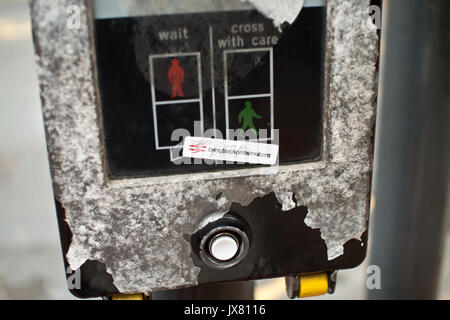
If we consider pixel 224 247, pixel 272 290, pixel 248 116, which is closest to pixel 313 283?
pixel 224 247

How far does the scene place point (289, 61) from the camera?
688 millimetres

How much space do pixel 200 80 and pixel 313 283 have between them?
14.8 inches

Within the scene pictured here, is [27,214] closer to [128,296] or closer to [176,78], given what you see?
[128,296]

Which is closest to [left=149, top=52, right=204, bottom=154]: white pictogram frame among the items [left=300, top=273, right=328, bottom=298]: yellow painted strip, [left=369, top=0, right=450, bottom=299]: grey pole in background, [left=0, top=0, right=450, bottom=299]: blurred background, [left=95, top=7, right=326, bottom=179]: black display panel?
[left=95, top=7, right=326, bottom=179]: black display panel

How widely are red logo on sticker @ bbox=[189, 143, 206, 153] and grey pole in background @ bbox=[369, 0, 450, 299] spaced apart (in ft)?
1.79

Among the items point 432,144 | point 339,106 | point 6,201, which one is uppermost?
point 339,106

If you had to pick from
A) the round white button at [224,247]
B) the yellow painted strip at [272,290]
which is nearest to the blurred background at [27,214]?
the yellow painted strip at [272,290]

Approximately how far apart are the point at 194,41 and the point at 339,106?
0.21 m

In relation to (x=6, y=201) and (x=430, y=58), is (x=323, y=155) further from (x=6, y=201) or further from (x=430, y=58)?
(x=6, y=201)

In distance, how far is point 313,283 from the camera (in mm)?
834

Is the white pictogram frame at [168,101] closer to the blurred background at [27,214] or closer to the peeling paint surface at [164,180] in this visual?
the peeling paint surface at [164,180]

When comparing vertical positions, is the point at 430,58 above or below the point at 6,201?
above
